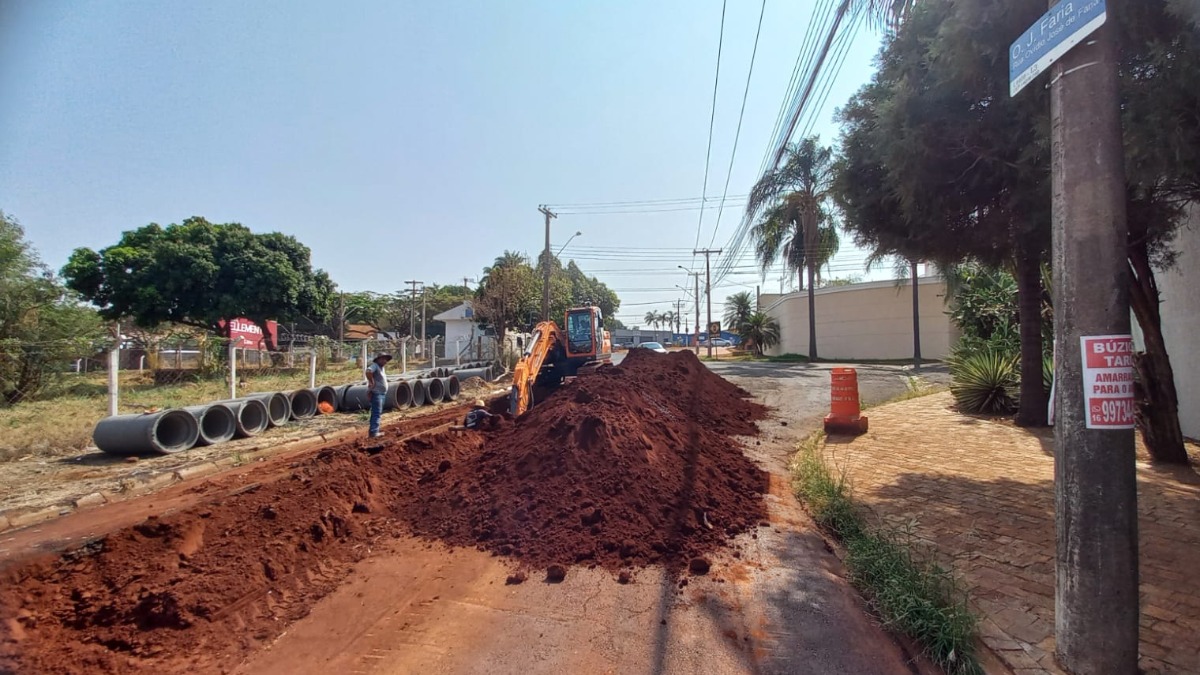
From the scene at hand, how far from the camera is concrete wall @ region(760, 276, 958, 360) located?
3219cm

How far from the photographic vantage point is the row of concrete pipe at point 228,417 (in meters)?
8.62

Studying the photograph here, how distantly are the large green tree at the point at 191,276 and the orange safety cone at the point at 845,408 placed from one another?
25624mm

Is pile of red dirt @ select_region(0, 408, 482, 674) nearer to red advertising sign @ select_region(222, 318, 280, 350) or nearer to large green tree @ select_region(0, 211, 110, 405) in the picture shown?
large green tree @ select_region(0, 211, 110, 405)

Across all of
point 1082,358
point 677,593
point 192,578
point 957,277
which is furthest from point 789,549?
point 957,277

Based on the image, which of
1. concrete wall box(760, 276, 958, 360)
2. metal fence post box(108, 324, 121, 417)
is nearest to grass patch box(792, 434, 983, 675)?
metal fence post box(108, 324, 121, 417)

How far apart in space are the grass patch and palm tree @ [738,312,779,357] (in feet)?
124

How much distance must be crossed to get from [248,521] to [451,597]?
239 cm

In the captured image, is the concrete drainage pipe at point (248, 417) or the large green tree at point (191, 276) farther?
the large green tree at point (191, 276)

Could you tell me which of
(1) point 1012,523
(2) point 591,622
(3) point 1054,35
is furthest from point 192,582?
(1) point 1012,523

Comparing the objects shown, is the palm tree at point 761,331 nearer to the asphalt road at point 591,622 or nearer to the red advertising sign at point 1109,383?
the asphalt road at point 591,622

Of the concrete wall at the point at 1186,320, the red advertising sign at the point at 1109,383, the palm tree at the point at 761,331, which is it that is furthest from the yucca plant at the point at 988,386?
the palm tree at the point at 761,331

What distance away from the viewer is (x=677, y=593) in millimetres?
3992

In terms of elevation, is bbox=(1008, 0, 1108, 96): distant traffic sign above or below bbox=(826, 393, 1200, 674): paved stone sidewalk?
above

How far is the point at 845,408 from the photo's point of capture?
33.6 ft
